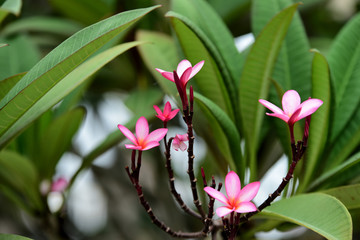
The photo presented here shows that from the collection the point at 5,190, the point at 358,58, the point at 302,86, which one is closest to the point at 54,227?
the point at 5,190

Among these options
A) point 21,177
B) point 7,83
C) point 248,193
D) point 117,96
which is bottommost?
point 117,96

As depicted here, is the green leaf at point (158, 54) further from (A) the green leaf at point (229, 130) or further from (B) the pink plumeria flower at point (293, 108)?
(B) the pink plumeria flower at point (293, 108)

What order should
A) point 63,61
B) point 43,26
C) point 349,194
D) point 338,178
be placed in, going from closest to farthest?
point 63,61, point 349,194, point 338,178, point 43,26

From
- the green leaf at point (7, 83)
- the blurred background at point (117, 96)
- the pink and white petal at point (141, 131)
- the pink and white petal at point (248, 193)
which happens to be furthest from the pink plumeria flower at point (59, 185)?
the pink and white petal at point (248, 193)

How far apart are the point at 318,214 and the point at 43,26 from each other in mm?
996

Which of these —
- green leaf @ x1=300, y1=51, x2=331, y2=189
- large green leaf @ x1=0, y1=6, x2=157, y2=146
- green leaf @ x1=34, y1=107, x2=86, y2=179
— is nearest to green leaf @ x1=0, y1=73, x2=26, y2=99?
large green leaf @ x1=0, y1=6, x2=157, y2=146

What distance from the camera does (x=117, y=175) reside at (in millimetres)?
1611

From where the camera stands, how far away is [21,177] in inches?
39.4

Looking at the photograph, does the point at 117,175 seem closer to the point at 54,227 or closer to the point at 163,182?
the point at 163,182

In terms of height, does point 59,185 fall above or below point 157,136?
below

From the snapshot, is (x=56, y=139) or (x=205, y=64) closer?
(x=205, y=64)

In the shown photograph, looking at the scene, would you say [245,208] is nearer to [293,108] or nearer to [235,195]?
[235,195]

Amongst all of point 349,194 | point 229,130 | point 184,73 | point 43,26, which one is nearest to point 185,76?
point 184,73

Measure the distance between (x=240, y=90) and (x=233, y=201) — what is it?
382 mm
